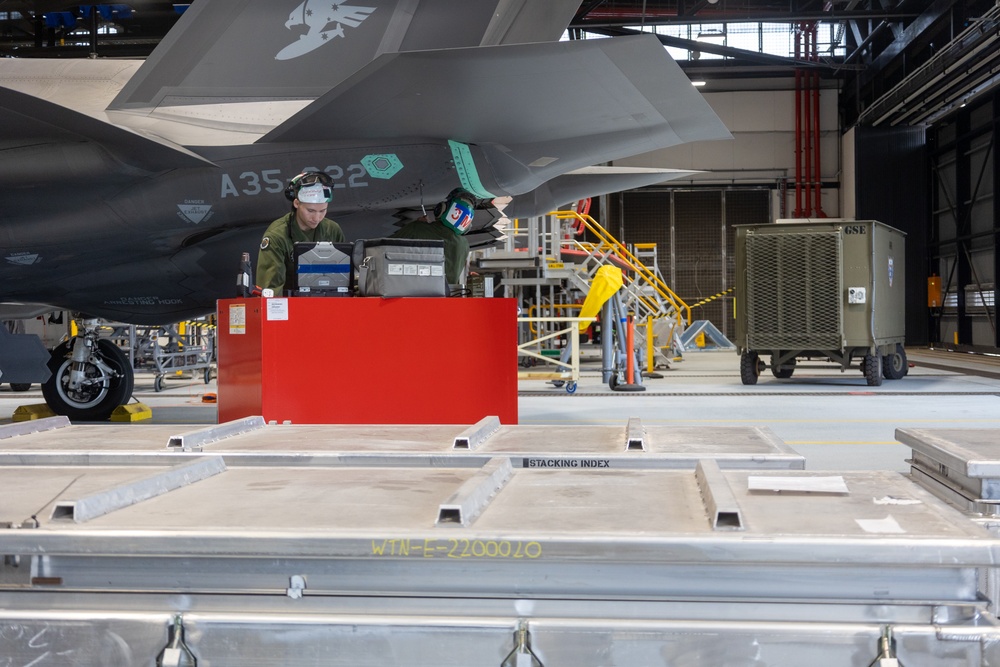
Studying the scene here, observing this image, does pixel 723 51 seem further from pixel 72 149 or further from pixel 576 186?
pixel 72 149

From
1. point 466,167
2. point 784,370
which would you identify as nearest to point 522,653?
point 466,167

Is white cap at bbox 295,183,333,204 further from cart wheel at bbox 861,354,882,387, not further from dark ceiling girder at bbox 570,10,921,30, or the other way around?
dark ceiling girder at bbox 570,10,921,30

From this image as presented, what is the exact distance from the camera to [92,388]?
816 centimetres

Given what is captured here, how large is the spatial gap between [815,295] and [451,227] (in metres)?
6.45

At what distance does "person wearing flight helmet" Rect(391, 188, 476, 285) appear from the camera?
6.75 m

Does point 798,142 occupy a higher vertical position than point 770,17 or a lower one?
lower

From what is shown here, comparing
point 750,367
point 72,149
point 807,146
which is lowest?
point 750,367

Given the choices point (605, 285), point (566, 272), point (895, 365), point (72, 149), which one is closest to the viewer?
point (72, 149)

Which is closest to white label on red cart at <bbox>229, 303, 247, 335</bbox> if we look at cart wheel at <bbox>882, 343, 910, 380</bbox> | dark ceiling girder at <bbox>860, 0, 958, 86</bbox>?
cart wheel at <bbox>882, 343, 910, 380</bbox>

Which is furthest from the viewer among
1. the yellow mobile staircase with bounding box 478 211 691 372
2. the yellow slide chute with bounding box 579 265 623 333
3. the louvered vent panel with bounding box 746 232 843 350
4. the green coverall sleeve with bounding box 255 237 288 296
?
the yellow mobile staircase with bounding box 478 211 691 372

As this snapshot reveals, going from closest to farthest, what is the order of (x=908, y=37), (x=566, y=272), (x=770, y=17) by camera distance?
(x=566, y=272) < (x=908, y=37) < (x=770, y=17)

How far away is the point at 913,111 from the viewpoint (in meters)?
22.8

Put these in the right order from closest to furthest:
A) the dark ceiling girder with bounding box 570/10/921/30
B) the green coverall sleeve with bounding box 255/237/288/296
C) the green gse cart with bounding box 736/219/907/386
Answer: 1. the green coverall sleeve with bounding box 255/237/288/296
2. the green gse cart with bounding box 736/219/907/386
3. the dark ceiling girder with bounding box 570/10/921/30

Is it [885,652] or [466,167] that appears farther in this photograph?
[466,167]
